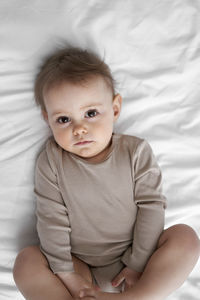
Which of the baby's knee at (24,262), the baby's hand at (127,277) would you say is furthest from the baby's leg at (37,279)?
the baby's hand at (127,277)

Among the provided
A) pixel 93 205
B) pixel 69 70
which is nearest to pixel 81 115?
pixel 69 70

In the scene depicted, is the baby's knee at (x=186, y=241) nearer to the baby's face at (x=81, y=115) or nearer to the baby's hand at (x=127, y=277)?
the baby's hand at (x=127, y=277)

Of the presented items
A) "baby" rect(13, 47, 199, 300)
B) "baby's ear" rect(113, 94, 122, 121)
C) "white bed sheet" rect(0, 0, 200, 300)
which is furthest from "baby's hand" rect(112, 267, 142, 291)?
"baby's ear" rect(113, 94, 122, 121)

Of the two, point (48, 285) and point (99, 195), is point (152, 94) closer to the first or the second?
point (99, 195)

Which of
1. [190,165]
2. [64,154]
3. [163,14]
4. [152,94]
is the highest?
[163,14]

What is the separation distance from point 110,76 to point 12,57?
33 cm

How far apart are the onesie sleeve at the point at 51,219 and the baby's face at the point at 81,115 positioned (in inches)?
4.7

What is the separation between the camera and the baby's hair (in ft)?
4.36

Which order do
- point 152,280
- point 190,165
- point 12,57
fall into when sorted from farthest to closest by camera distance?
point 190,165 → point 12,57 → point 152,280

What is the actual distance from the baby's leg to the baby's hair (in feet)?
1.61

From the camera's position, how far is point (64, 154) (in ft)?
4.68

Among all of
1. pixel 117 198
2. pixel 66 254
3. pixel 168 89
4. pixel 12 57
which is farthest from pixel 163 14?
pixel 66 254

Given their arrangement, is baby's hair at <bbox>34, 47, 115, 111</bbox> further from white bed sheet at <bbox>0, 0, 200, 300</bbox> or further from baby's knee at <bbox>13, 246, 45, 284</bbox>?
baby's knee at <bbox>13, 246, 45, 284</bbox>

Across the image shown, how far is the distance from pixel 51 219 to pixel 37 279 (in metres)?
0.19
